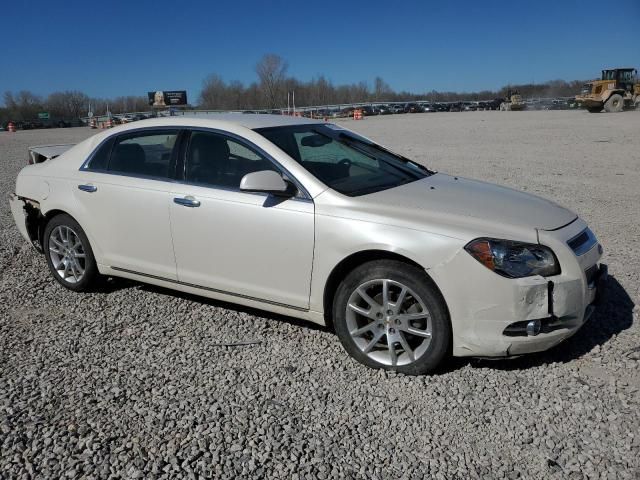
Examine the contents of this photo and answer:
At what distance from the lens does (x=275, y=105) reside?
314ft

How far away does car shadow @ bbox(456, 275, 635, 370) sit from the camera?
142 inches

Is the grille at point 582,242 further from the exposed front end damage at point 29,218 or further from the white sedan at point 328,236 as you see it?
the exposed front end damage at point 29,218

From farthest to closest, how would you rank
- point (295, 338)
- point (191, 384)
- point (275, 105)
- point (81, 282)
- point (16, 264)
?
1. point (275, 105)
2. point (16, 264)
3. point (81, 282)
4. point (295, 338)
5. point (191, 384)

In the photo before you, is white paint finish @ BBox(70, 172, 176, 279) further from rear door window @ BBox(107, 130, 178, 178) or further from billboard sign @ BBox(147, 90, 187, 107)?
billboard sign @ BBox(147, 90, 187, 107)

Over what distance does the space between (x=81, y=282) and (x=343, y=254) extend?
2.75 metres

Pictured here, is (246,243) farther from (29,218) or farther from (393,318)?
(29,218)

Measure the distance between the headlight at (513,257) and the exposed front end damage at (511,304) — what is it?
0.04 m

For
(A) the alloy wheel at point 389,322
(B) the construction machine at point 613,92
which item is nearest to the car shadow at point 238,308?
(A) the alloy wheel at point 389,322

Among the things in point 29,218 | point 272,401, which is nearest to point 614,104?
point 29,218

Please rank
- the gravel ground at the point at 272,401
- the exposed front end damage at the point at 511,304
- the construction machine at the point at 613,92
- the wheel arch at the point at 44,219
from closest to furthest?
the gravel ground at the point at 272,401 → the exposed front end damage at the point at 511,304 → the wheel arch at the point at 44,219 → the construction machine at the point at 613,92

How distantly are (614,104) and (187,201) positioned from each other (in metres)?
41.7

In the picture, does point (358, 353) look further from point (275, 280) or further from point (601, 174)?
point (601, 174)

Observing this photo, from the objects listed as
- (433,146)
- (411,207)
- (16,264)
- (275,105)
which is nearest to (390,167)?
(411,207)

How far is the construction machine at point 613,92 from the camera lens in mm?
37938
